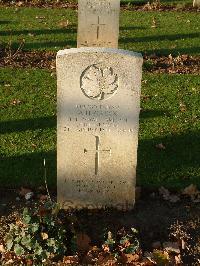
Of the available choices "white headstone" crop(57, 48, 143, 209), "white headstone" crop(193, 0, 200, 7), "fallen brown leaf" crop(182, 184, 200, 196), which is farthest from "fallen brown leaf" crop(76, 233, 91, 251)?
Answer: "white headstone" crop(193, 0, 200, 7)

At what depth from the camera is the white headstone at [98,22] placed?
9.18 metres

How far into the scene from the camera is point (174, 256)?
455 centimetres

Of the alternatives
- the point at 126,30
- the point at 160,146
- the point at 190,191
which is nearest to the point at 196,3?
the point at 126,30

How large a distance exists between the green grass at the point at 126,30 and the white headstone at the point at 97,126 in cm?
597

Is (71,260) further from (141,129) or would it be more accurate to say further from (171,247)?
(141,129)

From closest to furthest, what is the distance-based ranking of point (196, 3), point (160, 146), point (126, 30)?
1. point (160, 146)
2. point (126, 30)
3. point (196, 3)

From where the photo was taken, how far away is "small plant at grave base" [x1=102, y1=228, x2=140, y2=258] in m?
4.48

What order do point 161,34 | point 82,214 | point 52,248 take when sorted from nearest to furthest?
1. point 52,248
2. point 82,214
3. point 161,34

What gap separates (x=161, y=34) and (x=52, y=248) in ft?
28.3

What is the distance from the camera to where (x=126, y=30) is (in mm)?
12312

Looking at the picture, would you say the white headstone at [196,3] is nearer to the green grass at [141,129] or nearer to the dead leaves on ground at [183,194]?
the green grass at [141,129]

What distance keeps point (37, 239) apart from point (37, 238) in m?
0.01

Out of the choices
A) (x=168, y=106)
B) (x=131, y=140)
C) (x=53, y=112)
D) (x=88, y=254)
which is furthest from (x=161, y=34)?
(x=88, y=254)

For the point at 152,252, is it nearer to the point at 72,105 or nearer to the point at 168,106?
the point at 72,105
